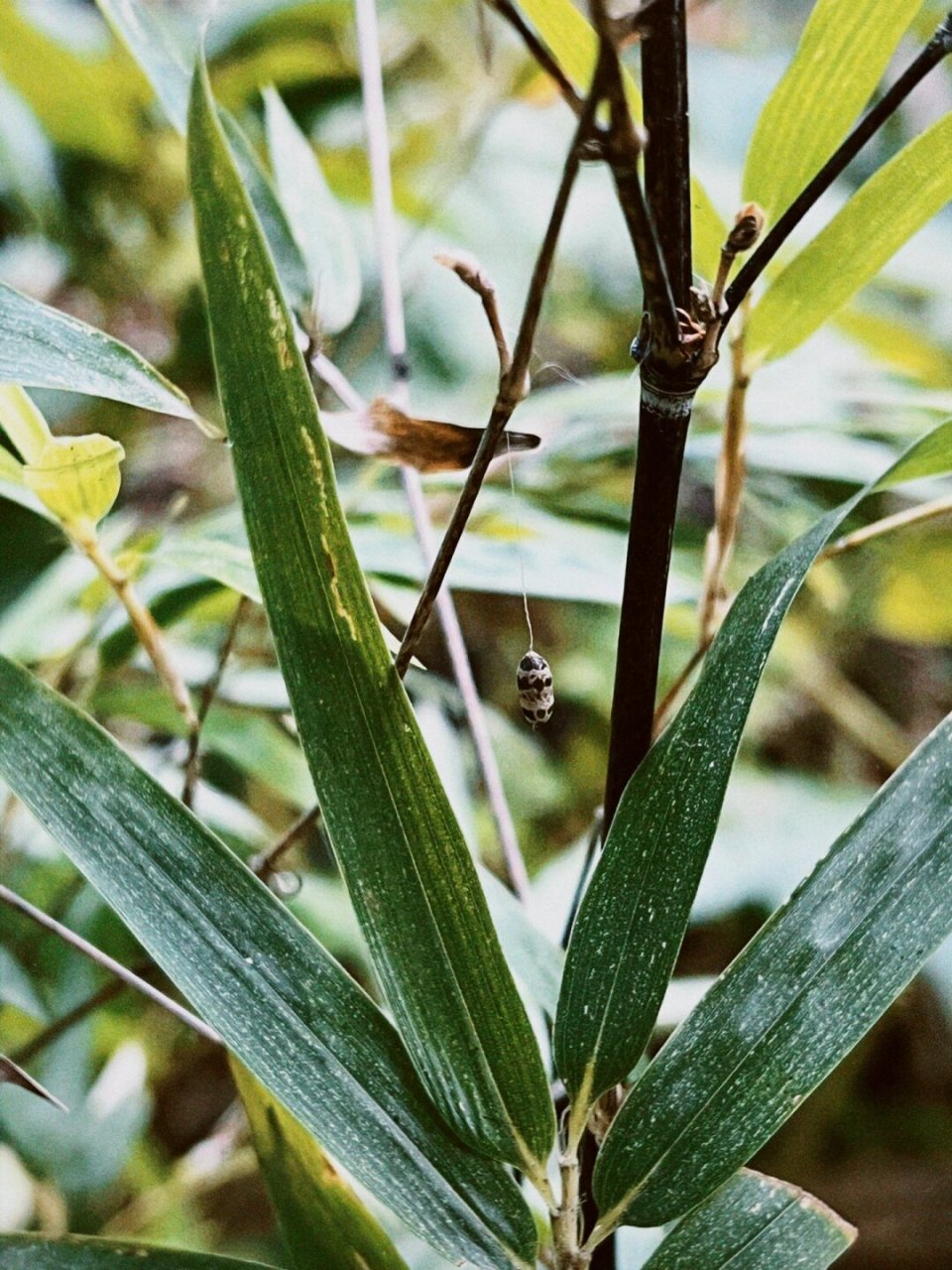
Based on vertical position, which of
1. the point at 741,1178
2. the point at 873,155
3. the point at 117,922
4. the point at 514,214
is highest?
the point at 873,155

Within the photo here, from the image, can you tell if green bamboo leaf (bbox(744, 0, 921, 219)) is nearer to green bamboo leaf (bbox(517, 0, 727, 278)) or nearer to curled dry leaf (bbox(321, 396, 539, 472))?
green bamboo leaf (bbox(517, 0, 727, 278))

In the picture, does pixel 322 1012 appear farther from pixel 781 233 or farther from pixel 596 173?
pixel 596 173

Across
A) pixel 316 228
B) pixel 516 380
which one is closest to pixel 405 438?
pixel 516 380

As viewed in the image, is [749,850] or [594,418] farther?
[749,850]

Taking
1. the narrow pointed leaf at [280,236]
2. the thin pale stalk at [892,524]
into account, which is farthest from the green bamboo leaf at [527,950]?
the narrow pointed leaf at [280,236]

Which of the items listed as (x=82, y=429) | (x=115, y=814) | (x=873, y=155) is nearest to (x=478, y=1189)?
(x=115, y=814)

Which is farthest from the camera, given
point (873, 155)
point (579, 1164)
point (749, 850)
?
point (873, 155)

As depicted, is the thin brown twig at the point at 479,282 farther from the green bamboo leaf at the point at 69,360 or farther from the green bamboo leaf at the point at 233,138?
the green bamboo leaf at the point at 233,138

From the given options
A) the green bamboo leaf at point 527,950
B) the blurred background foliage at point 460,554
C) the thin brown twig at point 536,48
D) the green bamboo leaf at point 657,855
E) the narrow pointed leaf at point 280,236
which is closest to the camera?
the thin brown twig at point 536,48
